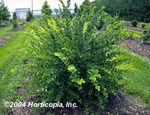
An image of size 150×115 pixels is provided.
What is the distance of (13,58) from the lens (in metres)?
6.79

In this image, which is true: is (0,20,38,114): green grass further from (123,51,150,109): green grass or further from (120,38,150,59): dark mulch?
(120,38,150,59): dark mulch

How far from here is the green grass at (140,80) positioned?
3.87 meters

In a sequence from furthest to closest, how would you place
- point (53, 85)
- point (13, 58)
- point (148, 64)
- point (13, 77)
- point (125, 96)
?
point (13, 58)
point (148, 64)
point (13, 77)
point (125, 96)
point (53, 85)

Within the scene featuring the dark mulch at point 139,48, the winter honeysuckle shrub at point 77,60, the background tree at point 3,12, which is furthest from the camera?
the background tree at point 3,12

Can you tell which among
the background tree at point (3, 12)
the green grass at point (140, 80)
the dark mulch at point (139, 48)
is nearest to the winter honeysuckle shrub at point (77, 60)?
the green grass at point (140, 80)

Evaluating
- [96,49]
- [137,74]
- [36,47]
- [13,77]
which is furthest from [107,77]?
[13,77]

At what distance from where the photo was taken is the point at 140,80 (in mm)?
4750

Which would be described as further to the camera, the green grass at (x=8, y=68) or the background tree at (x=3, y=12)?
the background tree at (x=3, y=12)

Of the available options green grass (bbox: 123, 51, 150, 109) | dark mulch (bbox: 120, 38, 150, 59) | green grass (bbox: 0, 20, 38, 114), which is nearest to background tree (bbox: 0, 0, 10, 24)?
green grass (bbox: 0, 20, 38, 114)

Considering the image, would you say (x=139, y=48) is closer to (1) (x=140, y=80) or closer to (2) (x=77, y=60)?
(1) (x=140, y=80)

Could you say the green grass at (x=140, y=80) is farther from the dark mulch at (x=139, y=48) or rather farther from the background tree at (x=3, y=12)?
the background tree at (x=3, y=12)

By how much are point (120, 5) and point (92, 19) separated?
1761 centimetres

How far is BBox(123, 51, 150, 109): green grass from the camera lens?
3.87 meters

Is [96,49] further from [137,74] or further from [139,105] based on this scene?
[137,74]
